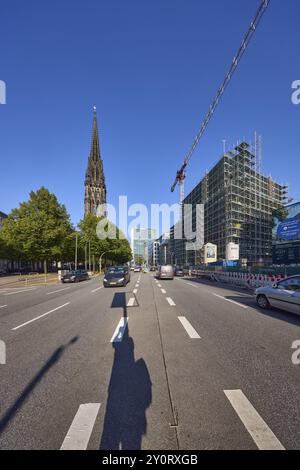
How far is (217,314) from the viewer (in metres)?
8.99

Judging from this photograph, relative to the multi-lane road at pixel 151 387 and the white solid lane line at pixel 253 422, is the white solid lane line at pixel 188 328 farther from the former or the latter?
the white solid lane line at pixel 253 422

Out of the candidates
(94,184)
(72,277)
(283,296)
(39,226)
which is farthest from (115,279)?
(94,184)

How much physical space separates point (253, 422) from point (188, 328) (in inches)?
166

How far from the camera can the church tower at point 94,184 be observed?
97675 millimetres

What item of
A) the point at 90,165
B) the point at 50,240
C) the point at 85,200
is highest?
the point at 90,165

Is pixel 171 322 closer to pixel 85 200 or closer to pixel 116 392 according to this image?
pixel 116 392

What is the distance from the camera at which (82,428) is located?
285cm

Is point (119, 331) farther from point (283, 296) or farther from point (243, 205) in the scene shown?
point (243, 205)

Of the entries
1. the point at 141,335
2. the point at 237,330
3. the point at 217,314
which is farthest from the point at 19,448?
the point at 217,314

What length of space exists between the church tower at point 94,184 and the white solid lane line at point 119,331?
89.5 metres

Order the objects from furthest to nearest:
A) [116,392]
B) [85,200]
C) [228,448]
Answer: [85,200] → [116,392] → [228,448]

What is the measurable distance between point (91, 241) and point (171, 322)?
52.3 m

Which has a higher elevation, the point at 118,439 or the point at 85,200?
the point at 85,200

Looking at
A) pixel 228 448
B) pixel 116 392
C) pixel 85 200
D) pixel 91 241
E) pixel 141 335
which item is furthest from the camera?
pixel 85 200
